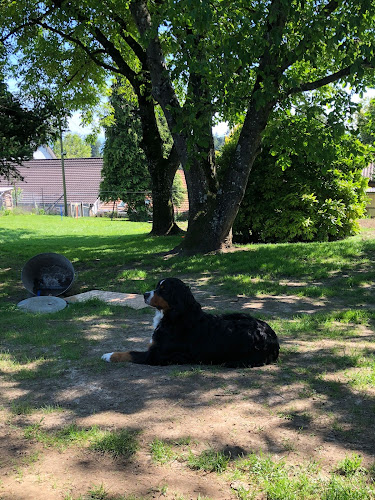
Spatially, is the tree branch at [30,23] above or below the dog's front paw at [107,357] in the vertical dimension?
above

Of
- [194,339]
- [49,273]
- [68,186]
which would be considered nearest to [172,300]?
[194,339]

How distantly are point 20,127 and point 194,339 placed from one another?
706cm

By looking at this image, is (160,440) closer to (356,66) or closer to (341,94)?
(356,66)

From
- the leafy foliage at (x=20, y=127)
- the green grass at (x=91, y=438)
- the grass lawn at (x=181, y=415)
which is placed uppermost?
the leafy foliage at (x=20, y=127)

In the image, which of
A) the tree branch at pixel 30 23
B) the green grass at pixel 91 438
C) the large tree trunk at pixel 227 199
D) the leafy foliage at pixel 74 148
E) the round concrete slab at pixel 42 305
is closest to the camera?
the green grass at pixel 91 438

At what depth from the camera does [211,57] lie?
998 cm

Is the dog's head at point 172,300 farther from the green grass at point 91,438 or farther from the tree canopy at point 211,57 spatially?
the tree canopy at point 211,57

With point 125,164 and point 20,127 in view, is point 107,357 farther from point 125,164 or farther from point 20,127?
point 125,164

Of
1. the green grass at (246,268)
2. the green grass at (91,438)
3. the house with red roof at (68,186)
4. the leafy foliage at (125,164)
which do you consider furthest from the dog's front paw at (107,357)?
the house with red roof at (68,186)

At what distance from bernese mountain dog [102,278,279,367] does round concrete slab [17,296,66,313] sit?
3.61m

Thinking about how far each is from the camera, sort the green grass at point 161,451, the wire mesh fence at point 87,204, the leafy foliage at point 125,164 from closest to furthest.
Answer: the green grass at point 161,451
the leafy foliage at point 125,164
the wire mesh fence at point 87,204

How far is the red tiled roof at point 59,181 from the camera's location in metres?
52.1

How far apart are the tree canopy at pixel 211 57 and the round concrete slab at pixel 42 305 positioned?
14.9 feet

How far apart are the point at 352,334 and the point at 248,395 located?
2.73 m
